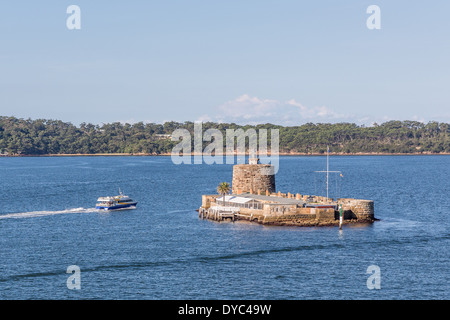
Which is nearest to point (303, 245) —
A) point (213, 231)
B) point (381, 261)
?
point (381, 261)

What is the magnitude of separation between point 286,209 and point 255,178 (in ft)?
52.0

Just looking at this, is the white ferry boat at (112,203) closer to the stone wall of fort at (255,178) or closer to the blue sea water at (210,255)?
the blue sea water at (210,255)

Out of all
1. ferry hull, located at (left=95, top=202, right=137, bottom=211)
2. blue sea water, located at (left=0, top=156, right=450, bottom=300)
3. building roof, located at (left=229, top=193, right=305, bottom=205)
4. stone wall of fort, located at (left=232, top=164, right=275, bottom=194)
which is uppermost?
stone wall of fort, located at (left=232, top=164, right=275, bottom=194)

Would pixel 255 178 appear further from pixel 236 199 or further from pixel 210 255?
→ pixel 210 255

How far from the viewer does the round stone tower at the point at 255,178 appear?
100m

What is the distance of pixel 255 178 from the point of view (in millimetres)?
100625

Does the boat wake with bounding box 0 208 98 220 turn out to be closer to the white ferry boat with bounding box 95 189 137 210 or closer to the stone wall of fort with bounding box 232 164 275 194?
the white ferry boat with bounding box 95 189 137 210

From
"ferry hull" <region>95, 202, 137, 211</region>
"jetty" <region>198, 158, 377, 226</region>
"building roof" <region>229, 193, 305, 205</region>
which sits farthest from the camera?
"ferry hull" <region>95, 202, 137, 211</region>

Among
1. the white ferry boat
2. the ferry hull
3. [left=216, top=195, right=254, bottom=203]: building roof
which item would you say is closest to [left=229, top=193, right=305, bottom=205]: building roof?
[left=216, top=195, right=254, bottom=203]: building roof

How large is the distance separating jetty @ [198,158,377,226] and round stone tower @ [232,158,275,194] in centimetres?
143

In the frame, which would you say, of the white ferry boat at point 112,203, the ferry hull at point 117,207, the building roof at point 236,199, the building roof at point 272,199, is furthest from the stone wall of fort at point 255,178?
the white ferry boat at point 112,203

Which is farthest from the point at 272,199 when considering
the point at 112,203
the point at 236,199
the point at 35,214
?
the point at 35,214

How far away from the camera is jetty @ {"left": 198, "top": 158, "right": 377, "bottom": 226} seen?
85.0 meters

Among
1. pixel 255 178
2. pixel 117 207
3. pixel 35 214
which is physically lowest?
pixel 35 214
